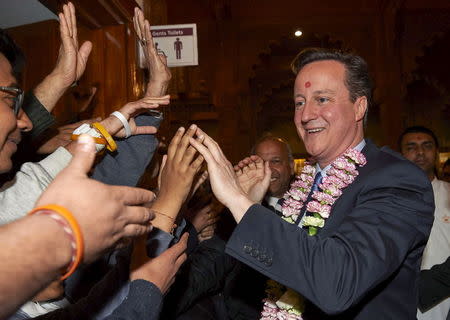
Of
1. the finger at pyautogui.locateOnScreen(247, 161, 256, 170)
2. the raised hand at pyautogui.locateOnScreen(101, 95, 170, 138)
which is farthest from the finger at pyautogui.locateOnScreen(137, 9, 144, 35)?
the finger at pyautogui.locateOnScreen(247, 161, 256, 170)

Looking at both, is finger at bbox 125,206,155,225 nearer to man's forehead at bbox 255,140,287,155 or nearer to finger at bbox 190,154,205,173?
finger at bbox 190,154,205,173

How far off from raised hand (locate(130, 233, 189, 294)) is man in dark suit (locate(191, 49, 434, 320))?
209mm

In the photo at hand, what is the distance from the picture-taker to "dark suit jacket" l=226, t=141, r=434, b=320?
46.0 inches

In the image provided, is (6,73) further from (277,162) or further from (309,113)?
(277,162)

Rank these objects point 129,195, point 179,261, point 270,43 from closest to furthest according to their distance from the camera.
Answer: point 129,195
point 179,261
point 270,43

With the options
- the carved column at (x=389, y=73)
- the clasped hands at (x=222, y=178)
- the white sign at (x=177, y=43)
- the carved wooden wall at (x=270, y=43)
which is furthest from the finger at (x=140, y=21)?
the carved column at (x=389, y=73)

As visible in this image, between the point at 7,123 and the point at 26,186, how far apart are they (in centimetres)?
24

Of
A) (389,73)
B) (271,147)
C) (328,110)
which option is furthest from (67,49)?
(389,73)

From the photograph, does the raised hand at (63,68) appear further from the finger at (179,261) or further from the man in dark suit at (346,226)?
the finger at (179,261)

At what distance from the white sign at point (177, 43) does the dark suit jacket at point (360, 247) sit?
6.51 ft

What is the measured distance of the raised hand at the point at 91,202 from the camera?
71cm

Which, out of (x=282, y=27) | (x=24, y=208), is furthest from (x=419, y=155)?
(x=282, y=27)

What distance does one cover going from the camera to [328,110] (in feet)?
5.92

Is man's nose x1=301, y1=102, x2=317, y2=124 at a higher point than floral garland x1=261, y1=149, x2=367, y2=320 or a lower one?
higher
